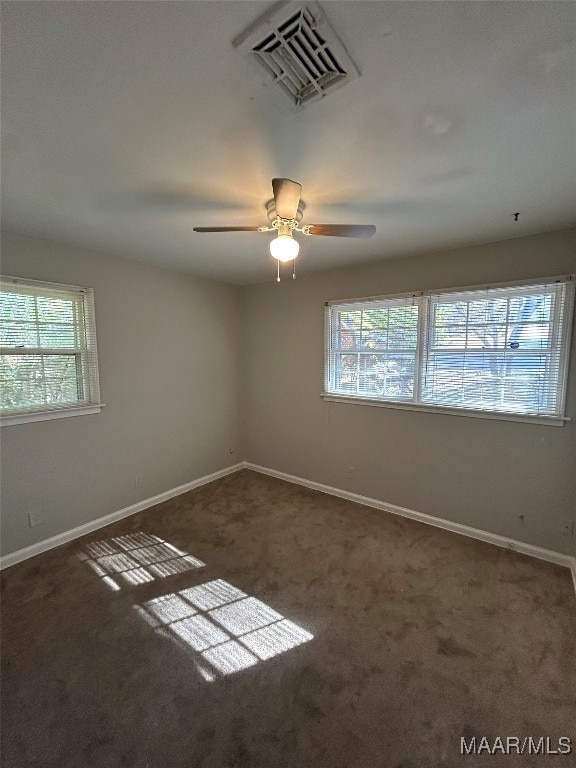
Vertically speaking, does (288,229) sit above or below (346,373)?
above

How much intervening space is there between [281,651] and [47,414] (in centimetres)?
240

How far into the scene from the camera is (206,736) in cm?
131

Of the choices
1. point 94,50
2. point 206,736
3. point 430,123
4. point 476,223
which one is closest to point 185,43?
point 94,50

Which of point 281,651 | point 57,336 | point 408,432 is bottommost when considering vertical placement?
point 281,651

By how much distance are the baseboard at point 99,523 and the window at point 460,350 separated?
1.97 m

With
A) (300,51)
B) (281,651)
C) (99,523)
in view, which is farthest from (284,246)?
(99,523)

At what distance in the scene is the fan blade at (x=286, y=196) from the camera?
1.36m

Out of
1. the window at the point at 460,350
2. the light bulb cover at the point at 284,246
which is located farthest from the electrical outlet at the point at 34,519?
the window at the point at 460,350

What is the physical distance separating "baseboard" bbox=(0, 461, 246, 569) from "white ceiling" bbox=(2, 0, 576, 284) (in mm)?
2438

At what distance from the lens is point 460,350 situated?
268 centimetres

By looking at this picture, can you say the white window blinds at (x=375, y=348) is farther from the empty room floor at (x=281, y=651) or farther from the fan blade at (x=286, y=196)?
the fan blade at (x=286, y=196)

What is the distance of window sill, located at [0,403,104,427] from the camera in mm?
2306

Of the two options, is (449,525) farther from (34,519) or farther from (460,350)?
(34,519)

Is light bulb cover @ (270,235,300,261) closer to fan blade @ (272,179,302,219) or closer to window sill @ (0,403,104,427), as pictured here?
fan blade @ (272,179,302,219)
